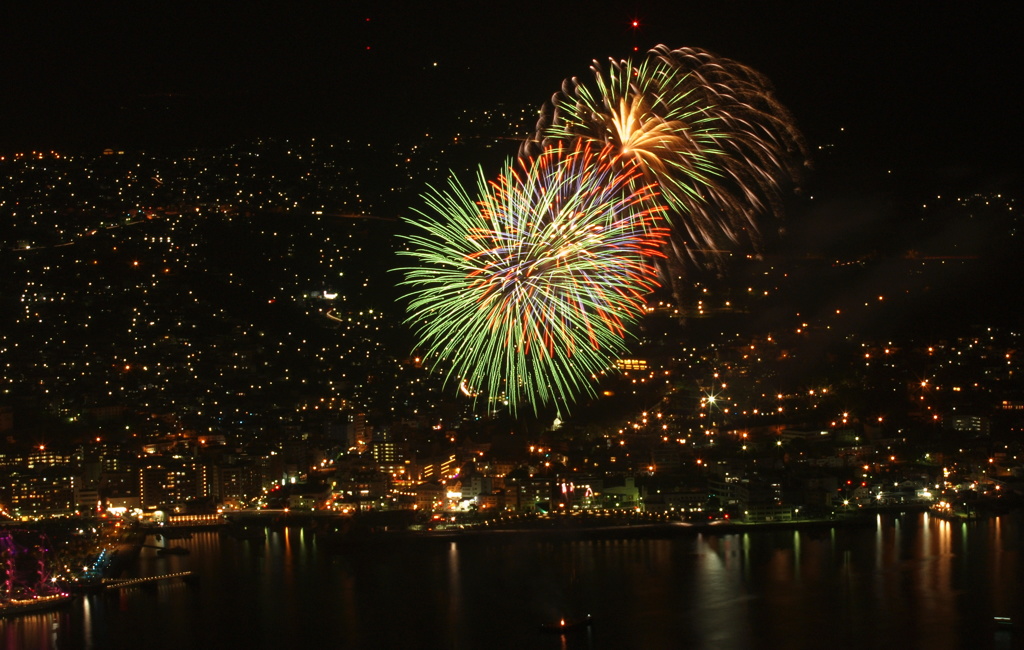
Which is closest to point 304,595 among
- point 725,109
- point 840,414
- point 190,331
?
point 725,109

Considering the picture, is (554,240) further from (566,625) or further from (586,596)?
(586,596)

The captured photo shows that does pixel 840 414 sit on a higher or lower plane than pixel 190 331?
lower

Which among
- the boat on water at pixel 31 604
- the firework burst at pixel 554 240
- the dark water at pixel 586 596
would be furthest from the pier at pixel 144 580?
the firework burst at pixel 554 240

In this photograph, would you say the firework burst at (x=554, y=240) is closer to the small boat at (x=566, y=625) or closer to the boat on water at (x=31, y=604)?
the small boat at (x=566, y=625)

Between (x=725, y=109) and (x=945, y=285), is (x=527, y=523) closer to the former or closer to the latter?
(x=725, y=109)

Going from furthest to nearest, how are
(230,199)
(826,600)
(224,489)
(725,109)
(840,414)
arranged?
(230,199) < (840,414) < (224,489) < (826,600) < (725,109)

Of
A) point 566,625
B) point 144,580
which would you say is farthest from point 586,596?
point 144,580
